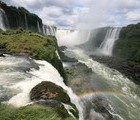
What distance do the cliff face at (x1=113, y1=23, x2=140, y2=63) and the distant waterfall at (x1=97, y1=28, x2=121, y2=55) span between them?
1.97m

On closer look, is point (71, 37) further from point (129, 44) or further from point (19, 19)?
point (19, 19)

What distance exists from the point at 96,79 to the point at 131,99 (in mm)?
7475

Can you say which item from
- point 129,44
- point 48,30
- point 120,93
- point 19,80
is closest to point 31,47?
point 19,80

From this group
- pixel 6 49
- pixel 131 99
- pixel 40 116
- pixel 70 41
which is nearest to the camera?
pixel 40 116

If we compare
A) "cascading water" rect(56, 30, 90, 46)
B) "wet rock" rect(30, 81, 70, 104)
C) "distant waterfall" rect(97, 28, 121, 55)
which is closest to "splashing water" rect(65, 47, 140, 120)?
"wet rock" rect(30, 81, 70, 104)

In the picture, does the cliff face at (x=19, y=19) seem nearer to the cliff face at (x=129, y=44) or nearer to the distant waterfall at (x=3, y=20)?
the distant waterfall at (x=3, y=20)

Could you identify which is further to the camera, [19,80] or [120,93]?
[120,93]

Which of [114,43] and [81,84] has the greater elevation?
[81,84]

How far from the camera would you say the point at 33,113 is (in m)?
12.5

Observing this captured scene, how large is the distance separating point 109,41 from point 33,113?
6902 centimetres

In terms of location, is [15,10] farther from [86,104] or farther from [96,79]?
[86,104]

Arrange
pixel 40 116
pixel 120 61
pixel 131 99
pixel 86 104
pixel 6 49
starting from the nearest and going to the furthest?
pixel 40 116 < pixel 86 104 < pixel 6 49 < pixel 131 99 < pixel 120 61

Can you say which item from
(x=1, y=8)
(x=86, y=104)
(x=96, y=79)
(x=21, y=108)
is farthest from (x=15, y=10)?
(x=21, y=108)

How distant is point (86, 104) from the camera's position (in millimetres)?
26344
